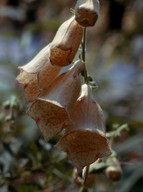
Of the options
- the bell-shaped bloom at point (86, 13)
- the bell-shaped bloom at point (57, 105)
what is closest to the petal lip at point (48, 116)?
the bell-shaped bloom at point (57, 105)

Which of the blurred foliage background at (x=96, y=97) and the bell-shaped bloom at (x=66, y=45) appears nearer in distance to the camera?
the bell-shaped bloom at (x=66, y=45)

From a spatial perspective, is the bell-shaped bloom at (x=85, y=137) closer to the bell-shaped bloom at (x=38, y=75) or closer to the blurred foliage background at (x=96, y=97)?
the bell-shaped bloom at (x=38, y=75)

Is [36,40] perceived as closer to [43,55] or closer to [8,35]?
[8,35]

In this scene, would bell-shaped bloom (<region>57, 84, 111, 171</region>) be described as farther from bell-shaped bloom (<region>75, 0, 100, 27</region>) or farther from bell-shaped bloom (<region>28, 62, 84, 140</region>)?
bell-shaped bloom (<region>75, 0, 100, 27</region>)

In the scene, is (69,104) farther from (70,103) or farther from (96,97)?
(96,97)

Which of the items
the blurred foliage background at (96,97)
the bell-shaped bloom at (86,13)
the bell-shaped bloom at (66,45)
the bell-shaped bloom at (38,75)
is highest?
the bell-shaped bloom at (86,13)

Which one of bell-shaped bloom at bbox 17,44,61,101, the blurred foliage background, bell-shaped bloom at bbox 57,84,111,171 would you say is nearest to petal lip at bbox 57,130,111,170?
bell-shaped bloom at bbox 57,84,111,171

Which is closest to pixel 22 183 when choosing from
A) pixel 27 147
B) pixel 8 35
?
pixel 27 147
